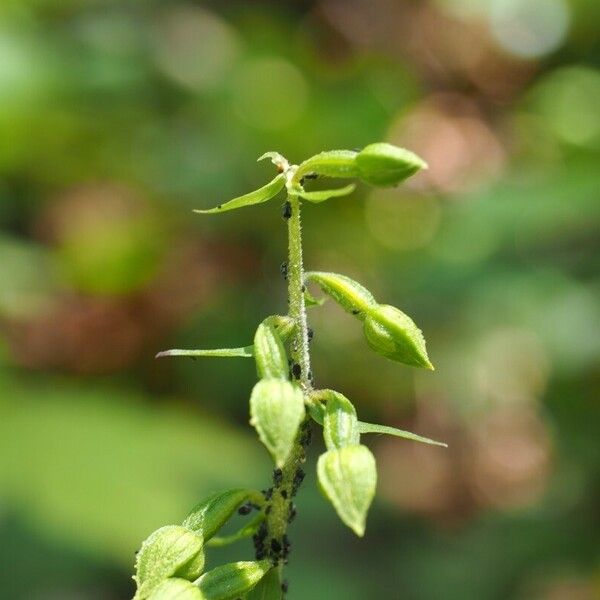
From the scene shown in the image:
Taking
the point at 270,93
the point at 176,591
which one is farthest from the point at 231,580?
the point at 270,93

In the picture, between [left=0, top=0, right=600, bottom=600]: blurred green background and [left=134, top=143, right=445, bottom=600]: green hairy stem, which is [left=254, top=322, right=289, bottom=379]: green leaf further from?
[left=0, top=0, right=600, bottom=600]: blurred green background

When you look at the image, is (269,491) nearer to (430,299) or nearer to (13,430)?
(13,430)

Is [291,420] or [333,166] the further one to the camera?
[333,166]

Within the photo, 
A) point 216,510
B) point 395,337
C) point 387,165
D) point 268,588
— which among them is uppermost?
point 387,165

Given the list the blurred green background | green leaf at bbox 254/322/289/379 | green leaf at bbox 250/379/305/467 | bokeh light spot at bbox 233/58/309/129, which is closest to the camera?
green leaf at bbox 250/379/305/467

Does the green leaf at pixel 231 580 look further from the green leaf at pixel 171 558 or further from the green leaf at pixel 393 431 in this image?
the green leaf at pixel 393 431

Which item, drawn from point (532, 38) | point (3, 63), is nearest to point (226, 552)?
point (3, 63)

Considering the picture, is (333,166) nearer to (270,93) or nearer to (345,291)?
(345,291)

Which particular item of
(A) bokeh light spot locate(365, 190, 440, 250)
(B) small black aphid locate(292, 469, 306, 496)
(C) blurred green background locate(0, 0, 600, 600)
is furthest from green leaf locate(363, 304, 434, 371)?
(A) bokeh light spot locate(365, 190, 440, 250)
